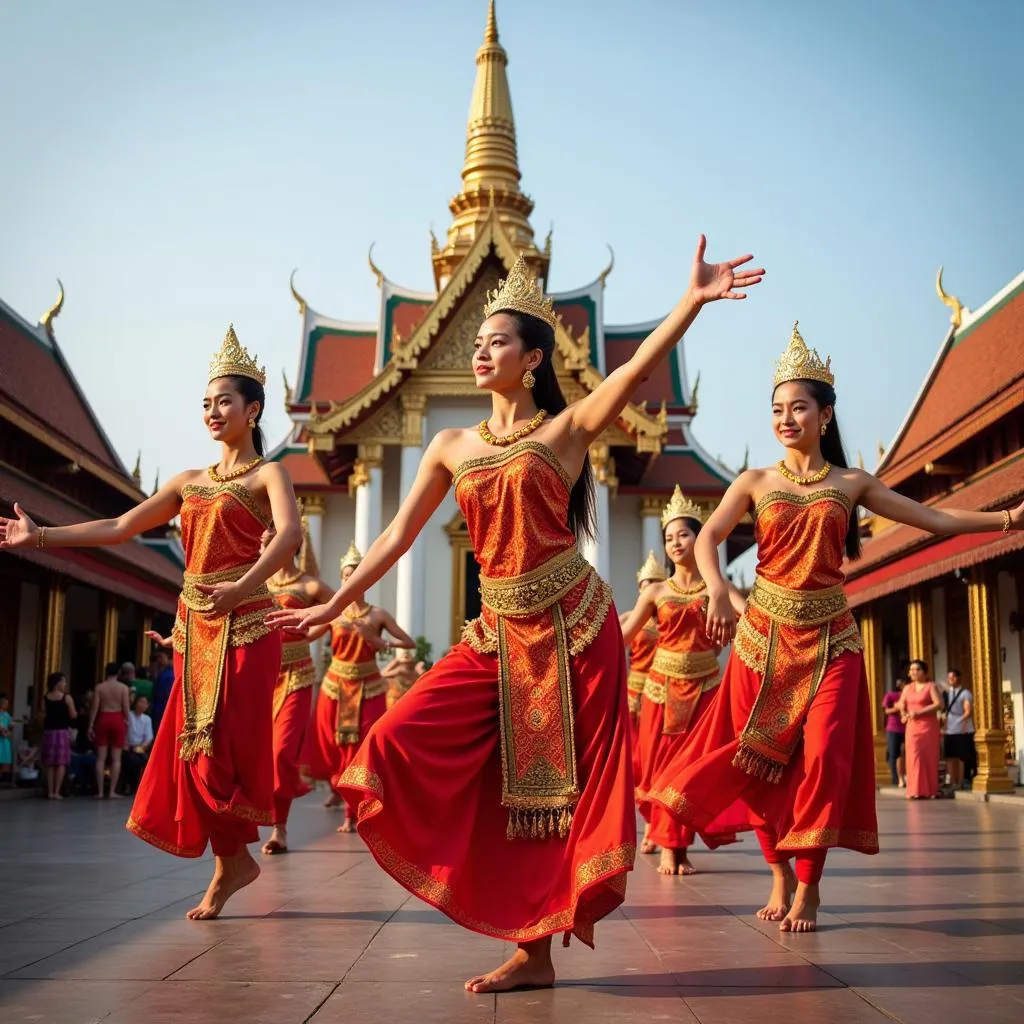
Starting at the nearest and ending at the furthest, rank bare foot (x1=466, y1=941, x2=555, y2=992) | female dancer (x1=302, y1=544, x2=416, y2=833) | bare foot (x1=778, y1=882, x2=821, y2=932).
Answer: bare foot (x1=466, y1=941, x2=555, y2=992)
bare foot (x1=778, y1=882, x2=821, y2=932)
female dancer (x1=302, y1=544, x2=416, y2=833)

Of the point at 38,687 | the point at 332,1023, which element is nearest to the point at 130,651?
the point at 38,687

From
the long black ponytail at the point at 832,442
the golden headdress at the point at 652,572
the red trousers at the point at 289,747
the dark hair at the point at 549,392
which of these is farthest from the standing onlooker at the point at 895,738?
the dark hair at the point at 549,392

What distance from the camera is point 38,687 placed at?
15625mm

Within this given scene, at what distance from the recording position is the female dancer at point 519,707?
363 centimetres

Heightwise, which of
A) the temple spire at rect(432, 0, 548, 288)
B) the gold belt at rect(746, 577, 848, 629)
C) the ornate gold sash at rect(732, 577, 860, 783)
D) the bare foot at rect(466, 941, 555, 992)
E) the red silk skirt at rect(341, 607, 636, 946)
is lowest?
the bare foot at rect(466, 941, 555, 992)

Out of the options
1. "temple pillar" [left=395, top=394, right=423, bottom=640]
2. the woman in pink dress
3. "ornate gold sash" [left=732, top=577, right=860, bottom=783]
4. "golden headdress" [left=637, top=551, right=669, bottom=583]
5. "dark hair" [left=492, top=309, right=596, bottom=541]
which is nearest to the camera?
"dark hair" [left=492, top=309, right=596, bottom=541]

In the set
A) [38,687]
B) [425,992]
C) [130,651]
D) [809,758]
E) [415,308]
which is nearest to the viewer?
[425,992]

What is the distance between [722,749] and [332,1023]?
8.25ft

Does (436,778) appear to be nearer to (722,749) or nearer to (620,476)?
(722,749)

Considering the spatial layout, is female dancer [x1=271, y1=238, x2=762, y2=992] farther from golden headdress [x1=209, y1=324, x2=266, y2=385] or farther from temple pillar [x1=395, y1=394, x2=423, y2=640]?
temple pillar [x1=395, y1=394, x2=423, y2=640]

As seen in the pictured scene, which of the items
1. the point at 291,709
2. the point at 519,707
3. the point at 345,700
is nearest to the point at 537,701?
the point at 519,707

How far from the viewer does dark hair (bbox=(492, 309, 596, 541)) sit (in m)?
4.12

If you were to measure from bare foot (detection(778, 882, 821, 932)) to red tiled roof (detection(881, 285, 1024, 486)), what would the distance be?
31.4 feet

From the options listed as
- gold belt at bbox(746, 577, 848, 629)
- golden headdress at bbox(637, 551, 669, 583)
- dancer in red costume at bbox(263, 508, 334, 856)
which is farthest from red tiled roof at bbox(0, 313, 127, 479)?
gold belt at bbox(746, 577, 848, 629)
